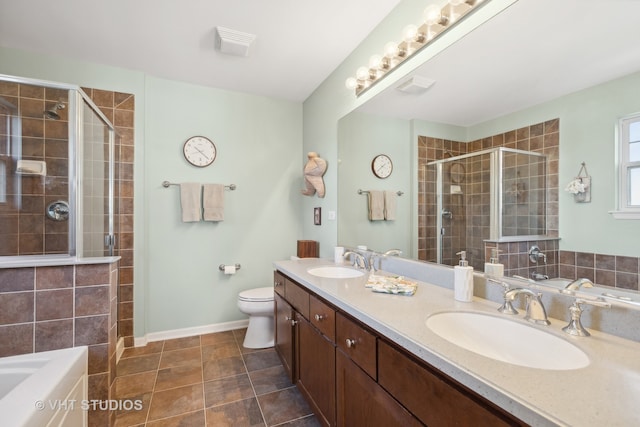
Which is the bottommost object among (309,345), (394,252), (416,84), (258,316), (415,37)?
(258,316)

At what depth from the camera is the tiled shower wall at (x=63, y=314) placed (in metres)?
1.34

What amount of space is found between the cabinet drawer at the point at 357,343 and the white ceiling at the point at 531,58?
1.05 m

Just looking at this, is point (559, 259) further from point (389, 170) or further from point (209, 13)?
point (209, 13)

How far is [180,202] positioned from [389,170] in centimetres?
197

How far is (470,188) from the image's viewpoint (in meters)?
1.32

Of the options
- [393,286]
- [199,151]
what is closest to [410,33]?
[393,286]

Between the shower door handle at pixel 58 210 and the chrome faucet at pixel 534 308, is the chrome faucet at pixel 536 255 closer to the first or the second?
the chrome faucet at pixel 534 308

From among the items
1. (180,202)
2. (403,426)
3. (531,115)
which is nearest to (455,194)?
(531,115)

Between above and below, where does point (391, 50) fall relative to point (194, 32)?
below

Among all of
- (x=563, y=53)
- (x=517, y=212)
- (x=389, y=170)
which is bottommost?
(x=517, y=212)

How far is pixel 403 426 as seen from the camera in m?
0.84

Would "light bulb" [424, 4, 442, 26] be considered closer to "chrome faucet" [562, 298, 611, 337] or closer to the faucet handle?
the faucet handle

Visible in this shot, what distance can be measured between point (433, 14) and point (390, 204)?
1.05 metres

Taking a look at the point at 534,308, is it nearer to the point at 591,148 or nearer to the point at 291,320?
the point at 591,148
